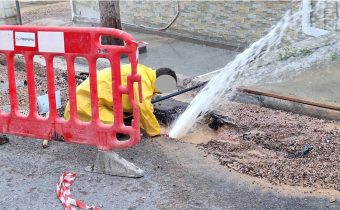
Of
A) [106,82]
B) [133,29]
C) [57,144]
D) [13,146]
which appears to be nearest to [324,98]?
→ [106,82]

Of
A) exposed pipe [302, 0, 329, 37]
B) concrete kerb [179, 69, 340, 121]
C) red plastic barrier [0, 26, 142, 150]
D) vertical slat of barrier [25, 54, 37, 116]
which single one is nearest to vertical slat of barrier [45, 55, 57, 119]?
red plastic barrier [0, 26, 142, 150]

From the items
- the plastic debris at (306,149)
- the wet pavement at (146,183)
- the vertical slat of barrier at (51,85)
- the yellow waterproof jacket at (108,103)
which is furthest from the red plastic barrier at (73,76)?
the plastic debris at (306,149)

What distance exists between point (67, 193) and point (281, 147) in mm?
1954

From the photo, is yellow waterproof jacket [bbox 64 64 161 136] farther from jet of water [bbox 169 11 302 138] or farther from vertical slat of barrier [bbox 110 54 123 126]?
vertical slat of barrier [bbox 110 54 123 126]

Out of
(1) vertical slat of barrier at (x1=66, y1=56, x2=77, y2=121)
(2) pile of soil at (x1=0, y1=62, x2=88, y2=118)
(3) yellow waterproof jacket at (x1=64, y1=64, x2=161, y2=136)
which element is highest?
(1) vertical slat of barrier at (x1=66, y1=56, x2=77, y2=121)

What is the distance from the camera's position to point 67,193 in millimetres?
4504

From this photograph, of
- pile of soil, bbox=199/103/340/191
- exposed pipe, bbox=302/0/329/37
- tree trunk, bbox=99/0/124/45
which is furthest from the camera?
tree trunk, bbox=99/0/124/45

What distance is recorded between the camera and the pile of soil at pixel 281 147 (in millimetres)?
4609

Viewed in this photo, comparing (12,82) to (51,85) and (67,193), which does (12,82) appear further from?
(67,193)

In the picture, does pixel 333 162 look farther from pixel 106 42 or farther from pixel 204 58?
pixel 106 42

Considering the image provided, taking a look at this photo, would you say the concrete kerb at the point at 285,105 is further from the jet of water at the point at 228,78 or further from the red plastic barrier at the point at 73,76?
the red plastic barrier at the point at 73,76

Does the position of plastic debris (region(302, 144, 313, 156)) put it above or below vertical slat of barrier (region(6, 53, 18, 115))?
below

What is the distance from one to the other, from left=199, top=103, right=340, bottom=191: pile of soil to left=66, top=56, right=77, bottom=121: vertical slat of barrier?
1.23 m

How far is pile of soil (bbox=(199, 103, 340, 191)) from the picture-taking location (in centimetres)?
461
